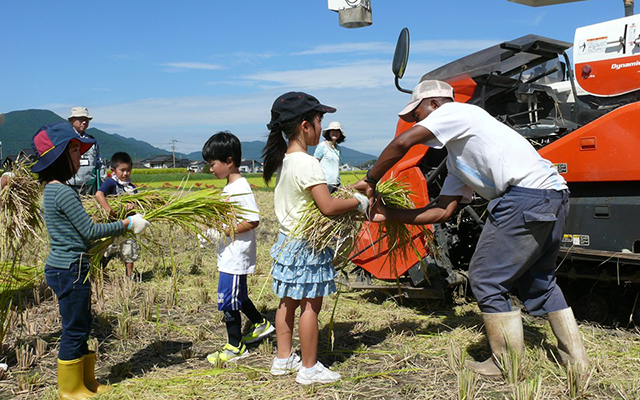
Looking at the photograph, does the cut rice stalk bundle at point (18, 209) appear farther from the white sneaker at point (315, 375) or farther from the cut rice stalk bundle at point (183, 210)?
the white sneaker at point (315, 375)

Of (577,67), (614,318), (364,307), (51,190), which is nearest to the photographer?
(51,190)

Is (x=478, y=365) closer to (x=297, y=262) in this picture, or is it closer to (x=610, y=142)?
(x=297, y=262)

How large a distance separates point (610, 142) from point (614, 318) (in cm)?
141

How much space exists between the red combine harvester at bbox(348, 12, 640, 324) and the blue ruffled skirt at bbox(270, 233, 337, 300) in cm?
66

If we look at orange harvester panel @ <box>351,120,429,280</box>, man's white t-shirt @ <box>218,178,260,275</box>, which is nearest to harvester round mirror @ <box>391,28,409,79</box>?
orange harvester panel @ <box>351,120,429,280</box>

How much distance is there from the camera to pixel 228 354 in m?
3.87

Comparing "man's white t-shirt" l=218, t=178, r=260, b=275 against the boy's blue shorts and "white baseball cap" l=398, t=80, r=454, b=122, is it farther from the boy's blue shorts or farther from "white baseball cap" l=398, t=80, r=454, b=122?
"white baseball cap" l=398, t=80, r=454, b=122

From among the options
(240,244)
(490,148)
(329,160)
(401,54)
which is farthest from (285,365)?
(329,160)

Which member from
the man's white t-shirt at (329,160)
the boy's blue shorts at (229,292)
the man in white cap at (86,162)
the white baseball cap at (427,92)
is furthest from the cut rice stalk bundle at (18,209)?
the man's white t-shirt at (329,160)

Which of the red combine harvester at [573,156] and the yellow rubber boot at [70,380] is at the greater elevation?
the red combine harvester at [573,156]

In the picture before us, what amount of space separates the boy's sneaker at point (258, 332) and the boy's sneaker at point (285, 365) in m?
0.66

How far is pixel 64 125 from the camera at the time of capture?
10.9ft

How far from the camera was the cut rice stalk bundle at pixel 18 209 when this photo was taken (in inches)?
132

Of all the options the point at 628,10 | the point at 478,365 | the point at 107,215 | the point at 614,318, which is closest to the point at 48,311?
the point at 107,215
